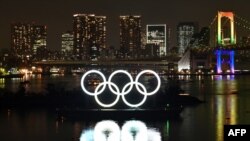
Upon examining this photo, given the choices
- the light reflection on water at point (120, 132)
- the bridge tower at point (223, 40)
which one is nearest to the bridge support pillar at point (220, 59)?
the bridge tower at point (223, 40)

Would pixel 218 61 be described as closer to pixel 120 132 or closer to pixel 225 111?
pixel 225 111

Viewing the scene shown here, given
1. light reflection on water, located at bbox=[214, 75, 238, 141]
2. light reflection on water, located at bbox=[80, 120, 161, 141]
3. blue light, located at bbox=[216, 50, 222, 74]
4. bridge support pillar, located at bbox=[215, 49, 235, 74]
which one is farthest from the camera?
blue light, located at bbox=[216, 50, 222, 74]

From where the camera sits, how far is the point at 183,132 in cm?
1516

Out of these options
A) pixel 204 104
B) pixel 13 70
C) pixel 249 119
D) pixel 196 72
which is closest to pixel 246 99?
pixel 204 104

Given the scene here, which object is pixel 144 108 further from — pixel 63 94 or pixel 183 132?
pixel 63 94

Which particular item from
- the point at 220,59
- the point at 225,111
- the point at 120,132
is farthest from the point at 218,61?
the point at 120,132

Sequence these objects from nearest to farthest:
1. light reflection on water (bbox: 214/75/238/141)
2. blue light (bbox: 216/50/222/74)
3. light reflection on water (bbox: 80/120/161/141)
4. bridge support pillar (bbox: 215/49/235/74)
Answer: light reflection on water (bbox: 80/120/161/141), light reflection on water (bbox: 214/75/238/141), bridge support pillar (bbox: 215/49/235/74), blue light (bbox: 216/50/222/74)

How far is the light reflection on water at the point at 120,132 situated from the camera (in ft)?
45.7

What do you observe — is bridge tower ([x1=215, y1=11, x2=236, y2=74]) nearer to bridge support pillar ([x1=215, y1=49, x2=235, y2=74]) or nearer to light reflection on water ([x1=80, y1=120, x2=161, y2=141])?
bridge support pillar ([x1=215, y1=49, x2=235, y2=74])

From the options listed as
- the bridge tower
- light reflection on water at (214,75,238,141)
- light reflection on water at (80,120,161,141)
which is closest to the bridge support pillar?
the bridge tower

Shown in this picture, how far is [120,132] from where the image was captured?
1488cm

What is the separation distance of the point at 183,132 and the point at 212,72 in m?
44.0

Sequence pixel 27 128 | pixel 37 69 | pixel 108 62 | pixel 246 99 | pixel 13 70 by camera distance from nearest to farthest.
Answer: pixel 27 128, pixel 246 99, pixel 108 62, pixel 13 70, pixel 37 69

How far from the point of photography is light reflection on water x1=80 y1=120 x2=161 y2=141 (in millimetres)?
13930
